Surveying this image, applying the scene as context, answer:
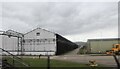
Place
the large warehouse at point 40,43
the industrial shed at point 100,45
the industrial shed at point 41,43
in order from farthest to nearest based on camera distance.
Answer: the industrial shed at point 100,45 < the industrial shed at point 41,43 < the large warehouse at point 40,43

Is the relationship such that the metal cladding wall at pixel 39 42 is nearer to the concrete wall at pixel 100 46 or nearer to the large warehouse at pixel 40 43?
the large warehouse at pixel 40 43

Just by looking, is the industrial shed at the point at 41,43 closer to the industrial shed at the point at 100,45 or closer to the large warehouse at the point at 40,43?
the large warehouse at the point at 40,43

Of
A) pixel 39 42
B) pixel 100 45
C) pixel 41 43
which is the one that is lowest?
pixel 100 45

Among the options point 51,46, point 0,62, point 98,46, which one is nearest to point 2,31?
point 0,62

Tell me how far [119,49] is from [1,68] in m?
38.2

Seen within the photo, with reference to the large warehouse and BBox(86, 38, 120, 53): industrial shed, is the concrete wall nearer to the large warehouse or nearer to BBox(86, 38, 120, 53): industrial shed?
BBox(86, 38, 120, 53): industrial shed

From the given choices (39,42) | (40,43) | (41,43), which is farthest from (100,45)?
(39,42)

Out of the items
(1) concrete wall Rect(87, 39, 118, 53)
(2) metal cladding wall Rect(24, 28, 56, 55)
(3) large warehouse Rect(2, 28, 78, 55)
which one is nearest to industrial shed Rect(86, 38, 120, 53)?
(1) concrete wall Rect(87, 39, 118, 53)

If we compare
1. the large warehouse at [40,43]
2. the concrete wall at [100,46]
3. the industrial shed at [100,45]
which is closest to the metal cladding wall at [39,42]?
the large warehouse at [40,43]

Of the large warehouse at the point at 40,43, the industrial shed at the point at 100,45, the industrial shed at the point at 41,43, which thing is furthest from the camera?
the industrial shed at the point at 100,45

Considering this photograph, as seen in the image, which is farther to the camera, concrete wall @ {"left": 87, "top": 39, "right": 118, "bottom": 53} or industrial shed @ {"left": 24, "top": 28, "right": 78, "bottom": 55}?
concrete wall @ {"left": 87, "top": 39, "right": 118, "bottom": 53}

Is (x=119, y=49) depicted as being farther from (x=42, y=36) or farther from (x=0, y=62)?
(x=0, y=62)

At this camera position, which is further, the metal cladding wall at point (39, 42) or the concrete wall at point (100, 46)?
the concrete wall at point (100, 46)

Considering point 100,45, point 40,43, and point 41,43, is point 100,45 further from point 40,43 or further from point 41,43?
point 40,43
